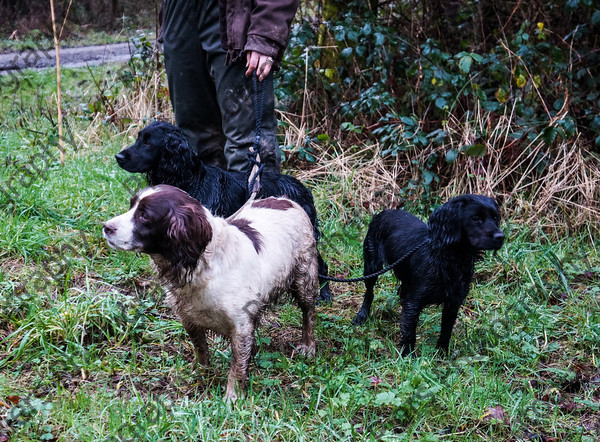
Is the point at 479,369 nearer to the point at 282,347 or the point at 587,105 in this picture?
the point at 282,347

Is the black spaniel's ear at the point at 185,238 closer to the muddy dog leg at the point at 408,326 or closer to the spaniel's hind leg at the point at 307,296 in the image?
the spaniel's hind leg at the point at 307,296

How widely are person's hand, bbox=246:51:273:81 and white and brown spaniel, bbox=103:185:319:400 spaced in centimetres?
89

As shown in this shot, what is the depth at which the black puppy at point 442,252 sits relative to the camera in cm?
304

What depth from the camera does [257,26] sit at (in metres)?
3.60

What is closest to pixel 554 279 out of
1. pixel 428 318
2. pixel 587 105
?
pixel 428 318

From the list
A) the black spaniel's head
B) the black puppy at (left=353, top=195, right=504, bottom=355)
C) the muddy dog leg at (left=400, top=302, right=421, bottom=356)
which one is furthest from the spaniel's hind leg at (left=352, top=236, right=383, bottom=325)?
the black spaniel's head

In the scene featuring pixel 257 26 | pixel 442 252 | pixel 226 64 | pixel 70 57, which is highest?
pixel 257 26

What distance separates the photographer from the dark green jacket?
11.8 feet

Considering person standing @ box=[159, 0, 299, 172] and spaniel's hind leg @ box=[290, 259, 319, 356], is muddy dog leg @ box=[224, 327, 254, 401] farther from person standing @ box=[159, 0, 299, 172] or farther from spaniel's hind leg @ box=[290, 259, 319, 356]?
person standing @ box=[159, 0, 299, 172]

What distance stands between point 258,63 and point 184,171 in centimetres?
84

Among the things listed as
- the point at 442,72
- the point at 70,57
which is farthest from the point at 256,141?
the point at 70,57

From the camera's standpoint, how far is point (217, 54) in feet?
12.8

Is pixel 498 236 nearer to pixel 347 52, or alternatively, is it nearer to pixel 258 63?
pixel 258 63

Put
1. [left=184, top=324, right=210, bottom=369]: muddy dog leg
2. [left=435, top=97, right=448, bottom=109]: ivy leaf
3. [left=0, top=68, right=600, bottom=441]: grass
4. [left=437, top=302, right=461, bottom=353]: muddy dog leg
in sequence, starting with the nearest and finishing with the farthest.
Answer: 1. [left=0, top=68, right=600, bottom=441]: grass
2. [left=184, top=324, right=210, bottom=369]: muddy dog leg
3. [left=437, top=302, right=461, bottom=353]: muddy dog leg
4. [left=435, top=97, right=448, bottom=109]: ivy leaf
